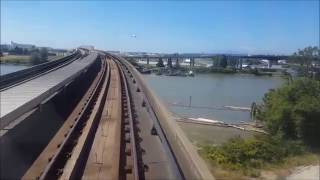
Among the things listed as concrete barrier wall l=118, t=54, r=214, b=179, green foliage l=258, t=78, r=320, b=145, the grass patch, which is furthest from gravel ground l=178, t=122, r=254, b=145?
concrete barrier wall l=118, t=54, r=214, b=179

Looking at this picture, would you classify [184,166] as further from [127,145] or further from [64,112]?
[64,112]

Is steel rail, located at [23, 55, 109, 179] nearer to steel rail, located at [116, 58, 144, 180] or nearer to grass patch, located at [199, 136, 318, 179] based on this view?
steel rail, located at [116, 58, 144, 180]

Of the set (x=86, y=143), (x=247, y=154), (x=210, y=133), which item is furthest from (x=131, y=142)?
(x=210, y=133)

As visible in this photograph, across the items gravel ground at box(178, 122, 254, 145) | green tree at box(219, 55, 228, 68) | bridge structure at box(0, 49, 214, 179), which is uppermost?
bridge structure at box(0, 49, 214, 179)

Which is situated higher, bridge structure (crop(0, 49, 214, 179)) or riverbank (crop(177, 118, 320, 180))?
bridge structure (crop(0, 49, 214, 179))

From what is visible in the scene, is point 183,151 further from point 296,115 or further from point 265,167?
point 296,115

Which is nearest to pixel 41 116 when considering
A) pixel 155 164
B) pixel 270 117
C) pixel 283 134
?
pixel 155 164

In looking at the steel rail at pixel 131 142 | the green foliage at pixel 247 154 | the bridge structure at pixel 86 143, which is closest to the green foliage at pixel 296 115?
the green foliage at pixel 247 154
